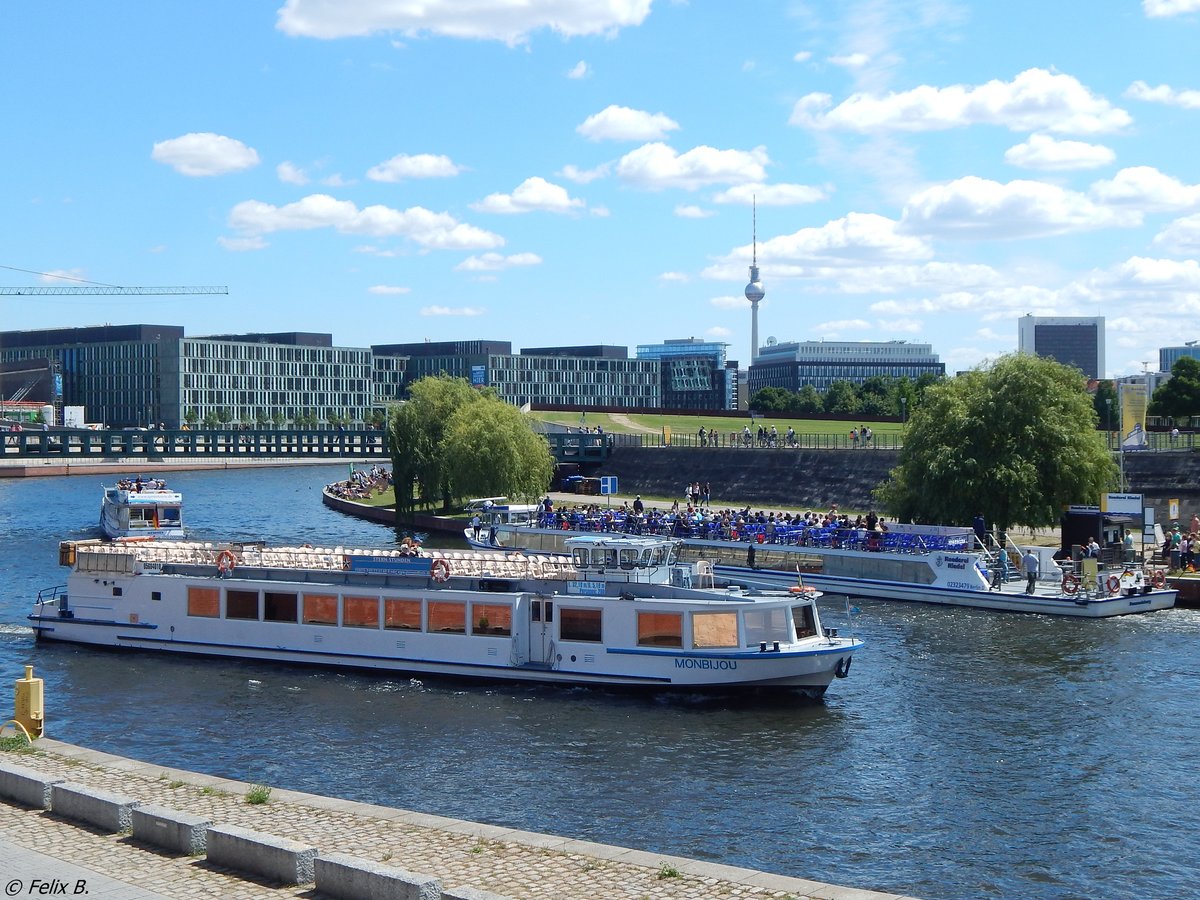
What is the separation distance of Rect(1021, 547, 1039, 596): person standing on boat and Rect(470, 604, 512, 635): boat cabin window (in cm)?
2548

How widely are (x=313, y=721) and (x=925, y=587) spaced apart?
31.6 m

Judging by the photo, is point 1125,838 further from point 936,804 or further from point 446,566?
point 446,566

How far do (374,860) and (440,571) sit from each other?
23.2 meters

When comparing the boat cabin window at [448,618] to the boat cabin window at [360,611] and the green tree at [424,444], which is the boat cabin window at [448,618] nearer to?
the boat cabin window at [360,611]

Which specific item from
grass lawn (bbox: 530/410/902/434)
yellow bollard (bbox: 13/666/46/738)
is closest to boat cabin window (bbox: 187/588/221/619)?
yellow bollard (bbox: 13/666/46/738)

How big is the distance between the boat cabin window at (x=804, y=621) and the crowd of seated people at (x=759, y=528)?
21341 millimetres

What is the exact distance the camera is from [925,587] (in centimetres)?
5847

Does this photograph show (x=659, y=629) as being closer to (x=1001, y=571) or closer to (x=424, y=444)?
(x=1001, y=571)

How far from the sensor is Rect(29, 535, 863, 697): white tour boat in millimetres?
38719

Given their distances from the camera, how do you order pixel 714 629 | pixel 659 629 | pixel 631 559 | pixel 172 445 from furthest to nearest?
1. pixel 172 445
2. pixel 631 559
3. pixel 659 629
4. pixel 714 629

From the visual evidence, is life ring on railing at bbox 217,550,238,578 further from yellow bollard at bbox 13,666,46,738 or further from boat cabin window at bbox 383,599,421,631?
yellow bollard at bbox 13,666,46,738

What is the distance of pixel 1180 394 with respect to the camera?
126938 millimetres

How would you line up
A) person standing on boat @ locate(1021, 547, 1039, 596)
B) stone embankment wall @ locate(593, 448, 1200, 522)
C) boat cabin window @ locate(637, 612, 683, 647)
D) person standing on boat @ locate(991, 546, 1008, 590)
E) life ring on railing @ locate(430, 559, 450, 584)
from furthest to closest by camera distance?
stone embankment wall @ locate(593, 448, 1200, 522) → person standing on boat @ locate(991, 546, 1008, 590) → person standing on boat @ locate(1021, 547, 1039, 596) → life ring on railing @ locate(430, 559, 450, 584) → boat cabin window @ locate(637, 612, 683, 647)

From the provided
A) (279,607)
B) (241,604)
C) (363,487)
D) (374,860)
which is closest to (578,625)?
(279,607)
